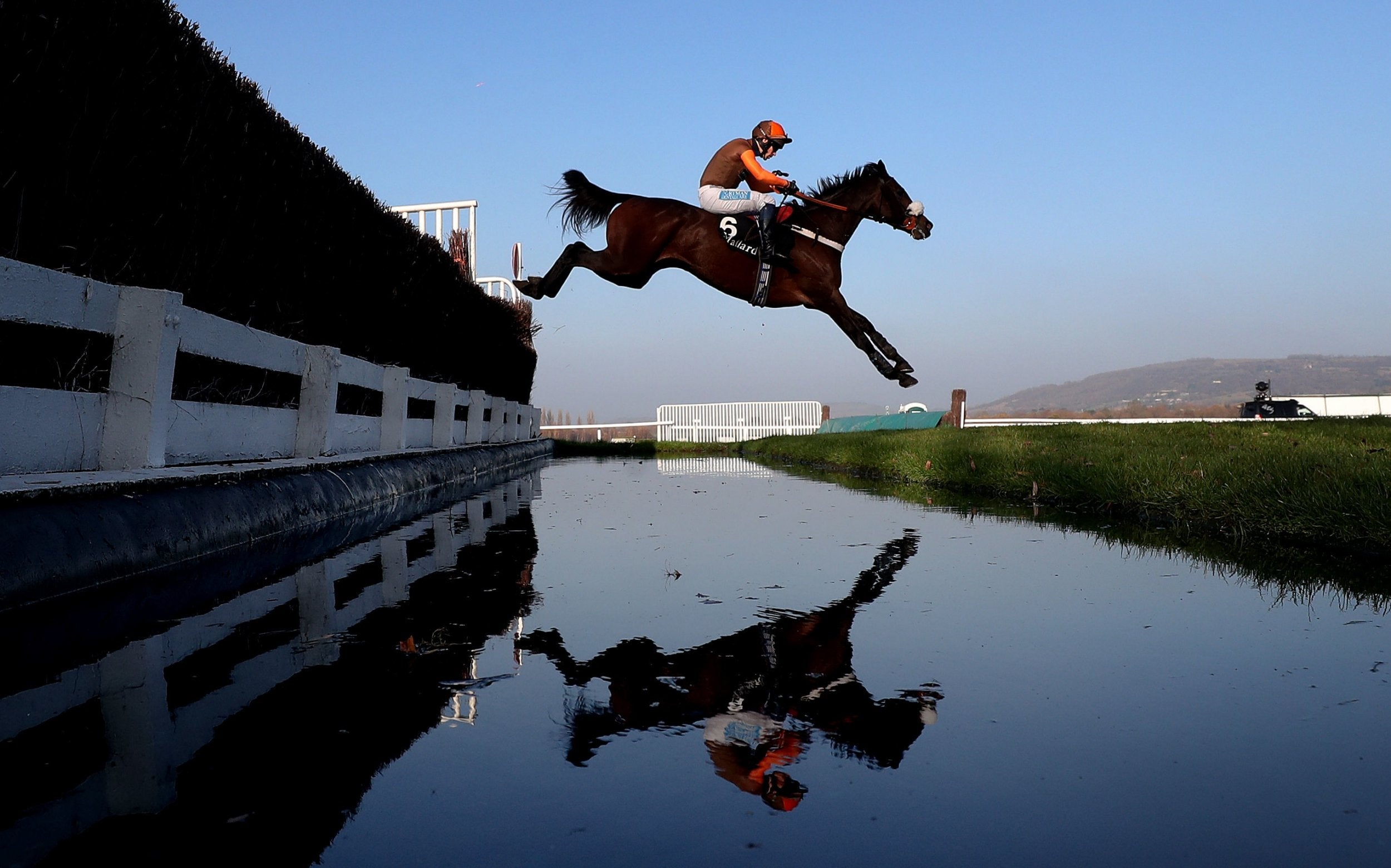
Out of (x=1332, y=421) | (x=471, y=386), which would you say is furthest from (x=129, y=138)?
(x=1332, y=421)

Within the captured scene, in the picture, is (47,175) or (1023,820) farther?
(47,175)

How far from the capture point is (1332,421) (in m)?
15.1

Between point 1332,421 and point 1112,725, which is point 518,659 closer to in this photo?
point 1112,725

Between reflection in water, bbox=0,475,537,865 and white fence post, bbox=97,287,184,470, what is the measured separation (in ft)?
2.51

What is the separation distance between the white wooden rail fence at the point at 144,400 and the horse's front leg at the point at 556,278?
9.99 feet

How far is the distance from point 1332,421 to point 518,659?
1585 centimetres

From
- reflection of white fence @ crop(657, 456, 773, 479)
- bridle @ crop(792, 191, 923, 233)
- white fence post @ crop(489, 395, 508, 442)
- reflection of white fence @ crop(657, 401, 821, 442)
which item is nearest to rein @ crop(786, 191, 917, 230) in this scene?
bridle @ crop(792, 191, 923, 233)

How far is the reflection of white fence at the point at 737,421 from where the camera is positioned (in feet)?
142

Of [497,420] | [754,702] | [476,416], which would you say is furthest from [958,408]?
[754,702]

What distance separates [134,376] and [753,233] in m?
6.08

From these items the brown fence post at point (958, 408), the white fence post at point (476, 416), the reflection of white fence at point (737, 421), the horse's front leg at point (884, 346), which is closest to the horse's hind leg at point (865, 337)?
the horse's front leg at point (884, 346)

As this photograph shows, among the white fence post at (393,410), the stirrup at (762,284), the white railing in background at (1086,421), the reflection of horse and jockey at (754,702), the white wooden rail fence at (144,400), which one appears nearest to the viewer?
the reflection of horse and jockey at (754,702)

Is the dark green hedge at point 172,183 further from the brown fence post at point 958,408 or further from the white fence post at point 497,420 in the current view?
the brown fence post at point 958,408

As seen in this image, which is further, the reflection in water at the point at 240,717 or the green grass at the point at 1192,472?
the green grass at the point at 1192,472
